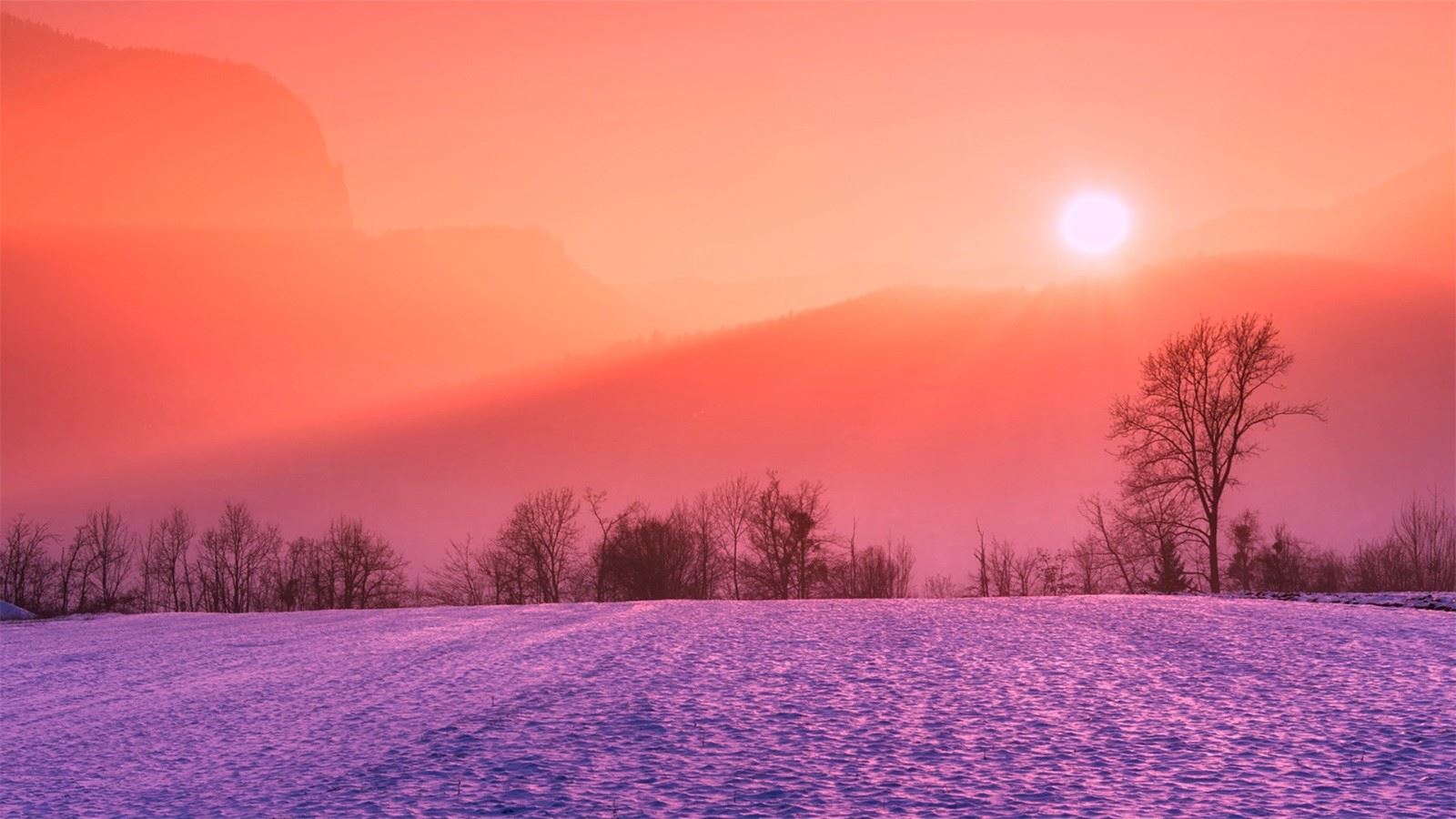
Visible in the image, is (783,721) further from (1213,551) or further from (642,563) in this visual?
(642,563)

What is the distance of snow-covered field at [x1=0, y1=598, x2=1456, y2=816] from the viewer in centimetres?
1484

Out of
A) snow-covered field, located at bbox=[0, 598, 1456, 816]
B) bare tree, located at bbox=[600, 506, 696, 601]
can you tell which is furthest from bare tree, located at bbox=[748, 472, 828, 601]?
snow-covered field, located at bbox=[0, 598, 1456, 816]

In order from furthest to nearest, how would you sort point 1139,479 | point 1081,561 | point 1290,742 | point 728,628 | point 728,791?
point 1081,561
point 1139,479
point 728,628
point 1290,742
point 728,791

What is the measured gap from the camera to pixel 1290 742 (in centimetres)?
1652

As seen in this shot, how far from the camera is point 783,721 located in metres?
18.9

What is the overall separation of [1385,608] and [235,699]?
3179 cm

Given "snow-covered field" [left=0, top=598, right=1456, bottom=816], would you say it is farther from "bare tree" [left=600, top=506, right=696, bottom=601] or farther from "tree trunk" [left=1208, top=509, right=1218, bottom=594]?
"bare tree" [left=600, top=506, right=696, bottom=601]

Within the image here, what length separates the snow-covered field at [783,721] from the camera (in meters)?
14.8

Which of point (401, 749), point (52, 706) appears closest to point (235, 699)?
point (52, 706)

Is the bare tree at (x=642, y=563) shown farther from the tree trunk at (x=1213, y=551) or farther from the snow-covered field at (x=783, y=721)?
the snow-covered field at (x=783, y=721)

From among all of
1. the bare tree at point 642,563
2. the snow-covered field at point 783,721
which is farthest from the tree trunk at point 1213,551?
the bare tree at point 642,563

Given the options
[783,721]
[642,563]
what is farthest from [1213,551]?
[642,563]

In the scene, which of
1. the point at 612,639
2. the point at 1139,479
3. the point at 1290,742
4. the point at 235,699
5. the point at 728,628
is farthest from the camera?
the point at 1139,479

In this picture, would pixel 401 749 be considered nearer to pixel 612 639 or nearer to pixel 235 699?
pixel 235 699
